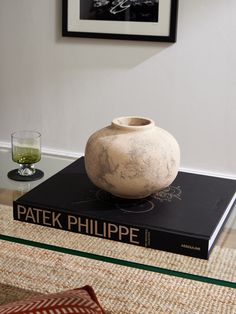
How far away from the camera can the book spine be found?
3.80 feet

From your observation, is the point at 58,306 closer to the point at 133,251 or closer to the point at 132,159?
the point at 133,251

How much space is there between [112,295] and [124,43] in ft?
4.15

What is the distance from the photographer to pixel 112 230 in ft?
4.01

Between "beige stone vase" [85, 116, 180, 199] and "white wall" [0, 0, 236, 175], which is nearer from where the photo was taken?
"beige stone vase" [85, 116, 180, 199]

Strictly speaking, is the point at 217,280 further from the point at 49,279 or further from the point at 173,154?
the point at 49,279

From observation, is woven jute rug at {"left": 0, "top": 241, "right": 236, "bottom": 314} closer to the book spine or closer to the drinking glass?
the drinking glass

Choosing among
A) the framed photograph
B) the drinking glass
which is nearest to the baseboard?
the framed photograph

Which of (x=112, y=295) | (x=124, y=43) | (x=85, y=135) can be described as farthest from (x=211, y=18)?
(x=112, y=295)

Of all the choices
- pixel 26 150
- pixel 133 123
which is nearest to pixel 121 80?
pixel 26 150

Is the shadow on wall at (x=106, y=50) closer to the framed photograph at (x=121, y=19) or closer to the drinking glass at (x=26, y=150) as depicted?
the framed photograph at (x=121, y=19)

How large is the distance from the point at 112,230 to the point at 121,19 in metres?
1.58

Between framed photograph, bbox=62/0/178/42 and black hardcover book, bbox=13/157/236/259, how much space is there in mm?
1257

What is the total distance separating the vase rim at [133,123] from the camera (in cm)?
126

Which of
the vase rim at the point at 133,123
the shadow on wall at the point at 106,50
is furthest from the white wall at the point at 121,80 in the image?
the vase rim at the point at 133,123
